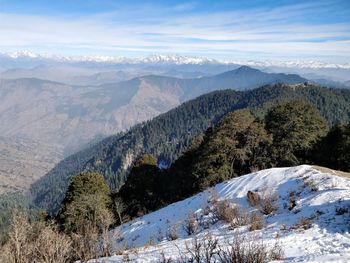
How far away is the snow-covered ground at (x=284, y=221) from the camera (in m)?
13.4

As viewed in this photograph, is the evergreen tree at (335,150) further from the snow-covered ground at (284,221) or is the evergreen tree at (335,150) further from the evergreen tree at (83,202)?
the evergreen tree at (83,202)

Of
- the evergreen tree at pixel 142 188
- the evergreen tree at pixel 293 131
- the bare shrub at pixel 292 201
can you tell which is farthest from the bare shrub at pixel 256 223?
the evergreen tree at pixel 293 131

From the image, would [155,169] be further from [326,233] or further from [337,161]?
[326,233]

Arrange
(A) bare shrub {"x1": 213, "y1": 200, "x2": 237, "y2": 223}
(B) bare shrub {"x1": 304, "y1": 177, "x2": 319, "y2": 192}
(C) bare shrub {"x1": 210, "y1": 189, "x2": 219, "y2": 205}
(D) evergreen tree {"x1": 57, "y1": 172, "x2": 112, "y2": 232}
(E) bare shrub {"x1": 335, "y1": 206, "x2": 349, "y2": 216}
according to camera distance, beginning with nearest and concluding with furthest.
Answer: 1. (E) bare shrub {"x1": 335, "y1": 206, "x2": 349, "y2": 216}
2. (A) bare shrub {"x1": 213, "y1": 200, "x2": 237, "y2": 223}
3. (B) bare shrub {"x1": 304, "y1": 177, "x2": 319, "y2": 192}
4. (C) bare shrub {"x1": 210, "y1": 189, "x2": 219, "y2": 205}
5. (D) evergreen tree {"x1": 57, "y1": 172, "x2": 112, "y2": 232}

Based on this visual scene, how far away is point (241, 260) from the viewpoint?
10070 mm

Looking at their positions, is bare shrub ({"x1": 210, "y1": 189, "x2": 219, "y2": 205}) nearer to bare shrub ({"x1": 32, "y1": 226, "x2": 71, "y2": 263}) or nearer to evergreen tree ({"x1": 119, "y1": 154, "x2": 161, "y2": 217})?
bare shrub ({"x1": 32, "y1": 226, "x2": 71, "y2": 263})

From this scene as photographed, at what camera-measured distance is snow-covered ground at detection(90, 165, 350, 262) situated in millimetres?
13422

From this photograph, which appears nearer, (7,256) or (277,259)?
(277,259)

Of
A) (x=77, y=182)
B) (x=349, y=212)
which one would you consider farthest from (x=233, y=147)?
(x=349, y=212)

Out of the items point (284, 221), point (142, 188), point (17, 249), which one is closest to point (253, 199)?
point (284, 221)

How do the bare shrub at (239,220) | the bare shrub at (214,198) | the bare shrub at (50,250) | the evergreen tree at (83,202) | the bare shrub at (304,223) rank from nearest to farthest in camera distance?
the bare shrub at (50,250), the bare shrub at (304,223), the bare shrub at (239,220), the bare shrub at (214,198), the evergreen tree at (83,202)

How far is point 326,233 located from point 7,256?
40.9 ft

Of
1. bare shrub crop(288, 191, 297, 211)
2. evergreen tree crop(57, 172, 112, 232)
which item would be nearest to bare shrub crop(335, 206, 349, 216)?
bare shrub crop(288, 191, 297, 211)

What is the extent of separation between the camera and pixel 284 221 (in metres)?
17.1
